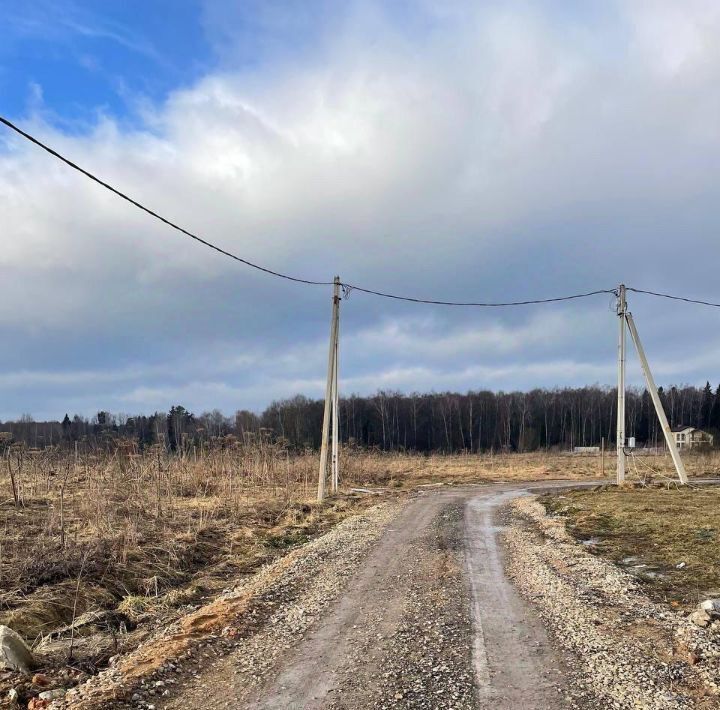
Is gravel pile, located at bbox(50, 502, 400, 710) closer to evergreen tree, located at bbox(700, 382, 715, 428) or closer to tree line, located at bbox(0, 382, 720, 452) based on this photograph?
tree line, located at bbox(0, 382, 720, 452)

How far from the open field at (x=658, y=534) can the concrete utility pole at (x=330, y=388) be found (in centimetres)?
627

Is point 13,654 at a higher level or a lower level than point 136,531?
lower

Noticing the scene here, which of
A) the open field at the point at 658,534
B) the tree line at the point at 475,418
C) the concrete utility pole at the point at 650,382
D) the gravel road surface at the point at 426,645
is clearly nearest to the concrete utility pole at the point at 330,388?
the open field at the point at 658,534

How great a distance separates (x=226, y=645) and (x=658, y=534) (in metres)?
8.78

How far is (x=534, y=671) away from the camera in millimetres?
4863

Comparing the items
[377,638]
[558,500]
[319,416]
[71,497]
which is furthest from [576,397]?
[377,638]

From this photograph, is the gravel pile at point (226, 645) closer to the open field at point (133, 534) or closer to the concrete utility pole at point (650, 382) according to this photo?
the open field at point (133, 534)

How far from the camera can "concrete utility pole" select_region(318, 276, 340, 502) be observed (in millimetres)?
17469

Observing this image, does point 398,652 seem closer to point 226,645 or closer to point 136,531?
point 226,645

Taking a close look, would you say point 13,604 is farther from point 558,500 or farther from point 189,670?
point 558,500

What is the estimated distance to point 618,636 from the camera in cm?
566

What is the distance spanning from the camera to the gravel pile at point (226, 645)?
4.47 m

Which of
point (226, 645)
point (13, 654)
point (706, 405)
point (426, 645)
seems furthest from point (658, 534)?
point (706, 405)

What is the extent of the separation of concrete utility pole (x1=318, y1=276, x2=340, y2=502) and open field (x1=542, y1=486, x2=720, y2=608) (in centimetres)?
627
